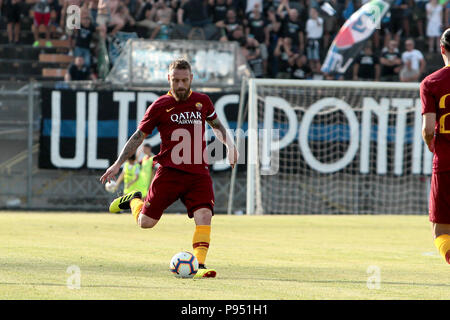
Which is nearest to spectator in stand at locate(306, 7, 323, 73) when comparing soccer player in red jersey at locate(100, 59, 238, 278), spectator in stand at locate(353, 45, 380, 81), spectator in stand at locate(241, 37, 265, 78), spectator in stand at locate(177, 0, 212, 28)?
spectator in stand at locate(353, 45, 380, 81)

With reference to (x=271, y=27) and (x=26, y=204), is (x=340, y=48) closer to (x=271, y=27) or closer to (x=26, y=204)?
(x=271, y=27)

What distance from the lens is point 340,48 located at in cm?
2289

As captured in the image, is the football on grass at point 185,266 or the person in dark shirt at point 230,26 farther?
the person in dark shirt at point 230,26

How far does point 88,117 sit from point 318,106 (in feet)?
19.1

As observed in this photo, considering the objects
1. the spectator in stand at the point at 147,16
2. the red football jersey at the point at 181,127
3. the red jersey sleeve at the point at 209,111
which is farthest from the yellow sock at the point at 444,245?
the spectator in stand at the point at 147,16

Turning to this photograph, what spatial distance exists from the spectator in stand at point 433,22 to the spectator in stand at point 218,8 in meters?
6.11

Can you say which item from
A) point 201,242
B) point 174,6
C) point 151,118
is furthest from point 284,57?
point 201,242

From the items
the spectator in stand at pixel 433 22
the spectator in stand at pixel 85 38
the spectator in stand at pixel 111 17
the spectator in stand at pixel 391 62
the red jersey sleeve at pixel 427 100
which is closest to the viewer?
the red jersey sleeve at pixel 427 100

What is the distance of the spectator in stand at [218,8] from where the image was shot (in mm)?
25625

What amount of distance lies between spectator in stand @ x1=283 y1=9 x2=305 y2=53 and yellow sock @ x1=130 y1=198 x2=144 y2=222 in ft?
53.4

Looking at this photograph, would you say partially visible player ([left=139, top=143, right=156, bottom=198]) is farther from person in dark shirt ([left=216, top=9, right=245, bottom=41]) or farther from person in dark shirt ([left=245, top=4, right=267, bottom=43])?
person in dark shirt ([left=245, top=4, right=267, bottom=43])

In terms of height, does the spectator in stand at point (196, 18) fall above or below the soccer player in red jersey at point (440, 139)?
above

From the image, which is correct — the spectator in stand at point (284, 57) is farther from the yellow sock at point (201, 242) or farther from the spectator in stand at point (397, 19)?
the yellow sock at point (201, 242)

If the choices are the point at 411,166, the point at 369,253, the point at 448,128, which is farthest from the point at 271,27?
the point at 448,128
